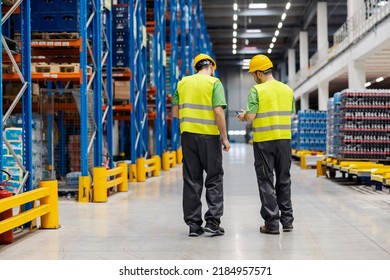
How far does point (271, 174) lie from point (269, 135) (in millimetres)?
396

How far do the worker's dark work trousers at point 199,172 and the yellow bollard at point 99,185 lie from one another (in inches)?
A: 137

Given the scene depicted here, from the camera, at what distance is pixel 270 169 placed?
18.3 ft

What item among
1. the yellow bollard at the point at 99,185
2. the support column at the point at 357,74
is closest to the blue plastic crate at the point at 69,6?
the yellow bollard at the point at 99,185

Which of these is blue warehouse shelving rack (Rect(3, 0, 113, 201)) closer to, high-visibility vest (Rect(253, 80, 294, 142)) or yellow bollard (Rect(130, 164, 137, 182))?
yellow bollard (Rect(130, 164, 137, 182))

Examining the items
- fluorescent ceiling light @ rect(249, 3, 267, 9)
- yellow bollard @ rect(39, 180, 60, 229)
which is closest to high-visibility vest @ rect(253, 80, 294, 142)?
yellow bollard @ rect(39, 180, 60, 229)

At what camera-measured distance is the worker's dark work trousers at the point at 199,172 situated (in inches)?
213

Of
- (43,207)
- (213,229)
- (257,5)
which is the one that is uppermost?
(257,5)

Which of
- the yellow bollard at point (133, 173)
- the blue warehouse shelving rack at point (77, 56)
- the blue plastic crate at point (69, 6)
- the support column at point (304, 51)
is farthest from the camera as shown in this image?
the support column at point (304, 51)

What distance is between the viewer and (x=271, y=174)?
221 inches

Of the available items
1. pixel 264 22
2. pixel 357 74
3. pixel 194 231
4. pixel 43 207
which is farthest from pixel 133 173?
pixel 264 22

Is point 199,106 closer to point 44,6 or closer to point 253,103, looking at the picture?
point 253,103

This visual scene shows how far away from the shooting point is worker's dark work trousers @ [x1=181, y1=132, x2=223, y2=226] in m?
5.42

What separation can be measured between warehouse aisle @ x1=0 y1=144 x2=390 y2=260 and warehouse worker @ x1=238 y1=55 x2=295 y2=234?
311 millimetres

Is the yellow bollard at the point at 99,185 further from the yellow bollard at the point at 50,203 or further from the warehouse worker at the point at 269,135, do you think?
the warehouse worker at the point at 269,135
